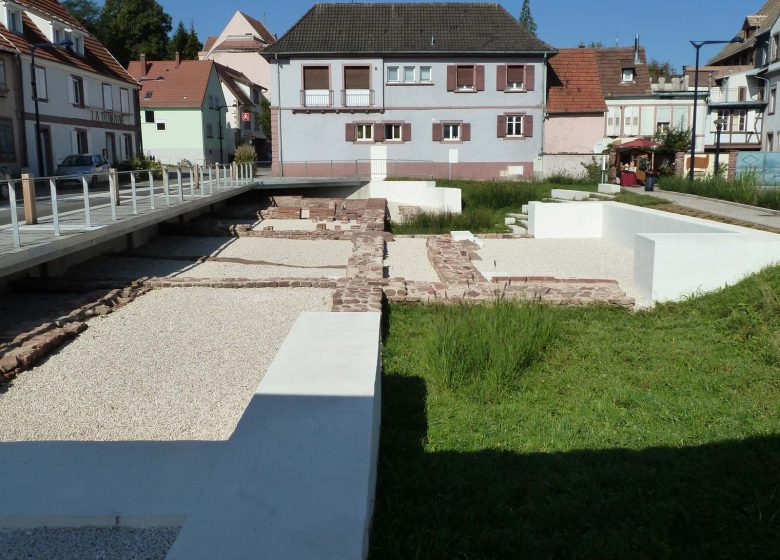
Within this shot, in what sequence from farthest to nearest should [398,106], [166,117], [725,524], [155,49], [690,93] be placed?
[155,49], [166,117], [690,93], [398,106], [725,524]

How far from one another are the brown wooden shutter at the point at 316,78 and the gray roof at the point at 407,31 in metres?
1.11

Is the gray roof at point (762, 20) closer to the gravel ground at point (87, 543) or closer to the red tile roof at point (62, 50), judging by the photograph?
the red tile roof at point (62, 50)

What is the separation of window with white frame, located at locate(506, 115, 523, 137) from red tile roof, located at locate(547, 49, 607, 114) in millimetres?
2981

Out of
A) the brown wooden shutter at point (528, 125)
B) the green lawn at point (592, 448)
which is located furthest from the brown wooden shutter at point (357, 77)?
the green lawn at point (592, 448)

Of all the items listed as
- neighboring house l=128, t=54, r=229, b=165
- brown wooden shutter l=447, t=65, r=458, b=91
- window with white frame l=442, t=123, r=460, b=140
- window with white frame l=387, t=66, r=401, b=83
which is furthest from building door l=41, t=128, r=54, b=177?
brown wooden shutter l=447, t=65, r=458, b=91

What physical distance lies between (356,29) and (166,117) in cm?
2370

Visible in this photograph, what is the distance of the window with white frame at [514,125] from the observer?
41875 mm

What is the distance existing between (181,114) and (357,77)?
23340 millimetres

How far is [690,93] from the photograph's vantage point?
5275 cm

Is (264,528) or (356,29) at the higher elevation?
(356,29)

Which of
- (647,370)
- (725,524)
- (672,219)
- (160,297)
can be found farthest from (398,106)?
(725,524)

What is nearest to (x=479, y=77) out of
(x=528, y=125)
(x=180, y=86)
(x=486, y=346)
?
(x=528, y=125)

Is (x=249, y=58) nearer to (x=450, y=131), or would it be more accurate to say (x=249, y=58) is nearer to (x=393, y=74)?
(x=393, y=74)

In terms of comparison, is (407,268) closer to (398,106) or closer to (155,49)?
(398,106)
